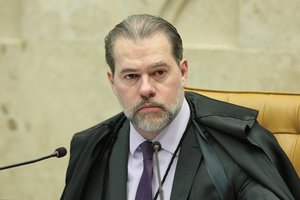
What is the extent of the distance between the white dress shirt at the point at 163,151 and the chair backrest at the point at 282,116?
354 millimetres

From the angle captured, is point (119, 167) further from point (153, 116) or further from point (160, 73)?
point (160, 73)

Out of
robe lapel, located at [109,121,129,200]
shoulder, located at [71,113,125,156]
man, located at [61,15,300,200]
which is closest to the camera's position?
man, located at [61,15,300,200]

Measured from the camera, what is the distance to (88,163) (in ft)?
6.91

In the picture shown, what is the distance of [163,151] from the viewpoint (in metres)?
2.01

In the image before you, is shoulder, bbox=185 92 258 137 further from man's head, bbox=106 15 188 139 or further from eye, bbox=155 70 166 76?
eye, bbox=155 70 166 76

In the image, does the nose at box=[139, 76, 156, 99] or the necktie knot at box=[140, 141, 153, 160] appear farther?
the necktie knot at box=[140, 141, 153, 160]

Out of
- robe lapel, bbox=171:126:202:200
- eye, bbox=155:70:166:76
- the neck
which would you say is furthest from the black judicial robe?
eye, bbox=155:70:166:76

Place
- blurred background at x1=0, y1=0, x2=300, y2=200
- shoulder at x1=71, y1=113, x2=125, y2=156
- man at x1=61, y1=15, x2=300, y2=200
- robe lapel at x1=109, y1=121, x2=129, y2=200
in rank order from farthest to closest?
1. blurred background at x1=0, y1=0, x2=300, y2=200
2. shoulder at x1=71, y1=113, x2=125, y2=156
3. robe lapel at x1=109, y1=121, x2=129, y2=200
4. man at x1=61, y1=15, x2=300, y2=200

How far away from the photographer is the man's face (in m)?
1.91

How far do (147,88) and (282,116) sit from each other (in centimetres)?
66

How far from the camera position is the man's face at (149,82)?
1910 mm

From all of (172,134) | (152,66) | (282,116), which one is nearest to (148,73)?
(152,66)

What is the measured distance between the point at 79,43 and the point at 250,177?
1.96 metres

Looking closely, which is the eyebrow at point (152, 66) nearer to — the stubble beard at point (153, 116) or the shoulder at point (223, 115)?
the stubble beard at point (153, 116)
